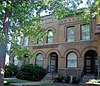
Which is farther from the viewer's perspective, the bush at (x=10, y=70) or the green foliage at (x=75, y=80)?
the bush at (x=10, y=70)

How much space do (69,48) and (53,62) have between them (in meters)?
3.80

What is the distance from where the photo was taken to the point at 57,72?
27.7 meters

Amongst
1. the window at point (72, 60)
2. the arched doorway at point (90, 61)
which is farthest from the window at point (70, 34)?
the arched doorway at point (90, 61)

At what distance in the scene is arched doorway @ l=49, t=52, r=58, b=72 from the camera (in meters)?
28.6

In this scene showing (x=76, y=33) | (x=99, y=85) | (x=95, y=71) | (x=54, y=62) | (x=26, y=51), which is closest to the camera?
(x=99, y=85)

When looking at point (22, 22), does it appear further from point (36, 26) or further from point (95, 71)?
point (95, 71)

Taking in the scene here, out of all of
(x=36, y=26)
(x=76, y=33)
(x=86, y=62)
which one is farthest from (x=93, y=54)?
(x=36, y=26)

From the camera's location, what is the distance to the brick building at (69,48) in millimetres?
24969

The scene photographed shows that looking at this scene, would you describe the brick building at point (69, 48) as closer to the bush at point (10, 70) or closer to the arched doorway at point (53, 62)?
the arched doorway at point (53, 62)

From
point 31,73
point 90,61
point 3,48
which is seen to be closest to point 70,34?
point 90,61

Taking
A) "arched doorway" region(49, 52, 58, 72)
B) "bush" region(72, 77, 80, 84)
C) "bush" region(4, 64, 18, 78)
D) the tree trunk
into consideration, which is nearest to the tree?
the tree trunk

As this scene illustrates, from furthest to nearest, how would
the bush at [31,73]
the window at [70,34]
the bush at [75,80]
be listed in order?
the window at [70,34] → the bush at [31,73] → the bush at [75,80]

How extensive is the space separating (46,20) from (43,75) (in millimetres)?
7944

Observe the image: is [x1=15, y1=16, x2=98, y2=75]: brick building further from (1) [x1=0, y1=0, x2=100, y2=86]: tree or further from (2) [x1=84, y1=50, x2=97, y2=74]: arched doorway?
(1) [x1=0, y1=0, x2=100, y2=86]: tree
